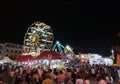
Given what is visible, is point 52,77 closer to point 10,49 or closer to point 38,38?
point 38,38

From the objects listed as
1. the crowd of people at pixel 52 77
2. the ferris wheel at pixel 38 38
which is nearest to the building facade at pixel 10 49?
the ferris wheel at pixel 38 38

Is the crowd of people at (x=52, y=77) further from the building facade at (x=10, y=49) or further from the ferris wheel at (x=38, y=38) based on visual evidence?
the building facade at (x=10, y=49)

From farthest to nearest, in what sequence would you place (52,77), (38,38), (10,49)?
(10,49) < (38,38) < (52,77)

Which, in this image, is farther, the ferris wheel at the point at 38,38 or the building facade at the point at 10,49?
the building facade at the point at 10,49

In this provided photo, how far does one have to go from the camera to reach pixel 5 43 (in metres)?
144

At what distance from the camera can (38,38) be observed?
161 ft

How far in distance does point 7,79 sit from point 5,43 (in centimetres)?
12523

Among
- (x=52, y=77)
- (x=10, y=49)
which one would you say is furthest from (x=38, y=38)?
(x=10, y=49)

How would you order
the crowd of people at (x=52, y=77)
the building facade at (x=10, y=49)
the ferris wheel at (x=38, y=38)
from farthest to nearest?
the building facade at (x=10, y=49)
the ferris wheel at (x=38, y=38)
the crowd of people at (x=52, y=77)

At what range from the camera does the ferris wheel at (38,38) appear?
48594 millimetres

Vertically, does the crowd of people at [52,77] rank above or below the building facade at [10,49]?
below

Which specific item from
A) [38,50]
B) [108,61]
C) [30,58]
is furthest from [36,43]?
[108,61]

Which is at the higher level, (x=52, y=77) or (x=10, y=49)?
(x=10, y=49)

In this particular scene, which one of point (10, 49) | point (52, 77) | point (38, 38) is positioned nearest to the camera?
point (52, 77)
